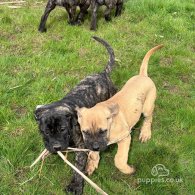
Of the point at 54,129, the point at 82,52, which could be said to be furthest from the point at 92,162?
the point at 82,52

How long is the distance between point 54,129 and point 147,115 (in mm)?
1837

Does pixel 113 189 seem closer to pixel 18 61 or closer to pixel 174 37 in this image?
pixel 18 61

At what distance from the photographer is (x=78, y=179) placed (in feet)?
17.2

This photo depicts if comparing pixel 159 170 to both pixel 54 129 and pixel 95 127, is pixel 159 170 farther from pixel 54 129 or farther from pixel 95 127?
pixel 54 129

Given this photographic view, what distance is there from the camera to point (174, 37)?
9930mm

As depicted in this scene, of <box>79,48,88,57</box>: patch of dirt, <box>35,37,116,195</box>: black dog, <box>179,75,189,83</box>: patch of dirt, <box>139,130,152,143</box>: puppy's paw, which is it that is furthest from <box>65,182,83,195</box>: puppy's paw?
<box>79,48,88,57</box>: patch of dirt

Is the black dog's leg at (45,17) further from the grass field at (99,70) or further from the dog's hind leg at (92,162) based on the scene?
the dog's hind leg at (92,162)

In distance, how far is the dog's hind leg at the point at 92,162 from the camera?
5.53 meters

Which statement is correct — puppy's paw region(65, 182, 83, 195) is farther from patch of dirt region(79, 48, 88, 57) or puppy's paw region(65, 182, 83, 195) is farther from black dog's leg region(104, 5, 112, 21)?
black dog's leg region(104, 5, 112, 21)

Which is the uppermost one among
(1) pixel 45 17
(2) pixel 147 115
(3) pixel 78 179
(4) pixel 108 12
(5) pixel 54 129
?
(5) pixel 54 129

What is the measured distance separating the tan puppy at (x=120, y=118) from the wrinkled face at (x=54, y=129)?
0.73 feet

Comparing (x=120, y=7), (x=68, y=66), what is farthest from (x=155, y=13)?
(x=68, y=66)

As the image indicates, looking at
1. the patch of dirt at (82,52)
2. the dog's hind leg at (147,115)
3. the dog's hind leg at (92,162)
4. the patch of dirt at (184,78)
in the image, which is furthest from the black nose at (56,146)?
the patch of dirt at (82,52)

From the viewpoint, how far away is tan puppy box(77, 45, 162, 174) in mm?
4793
